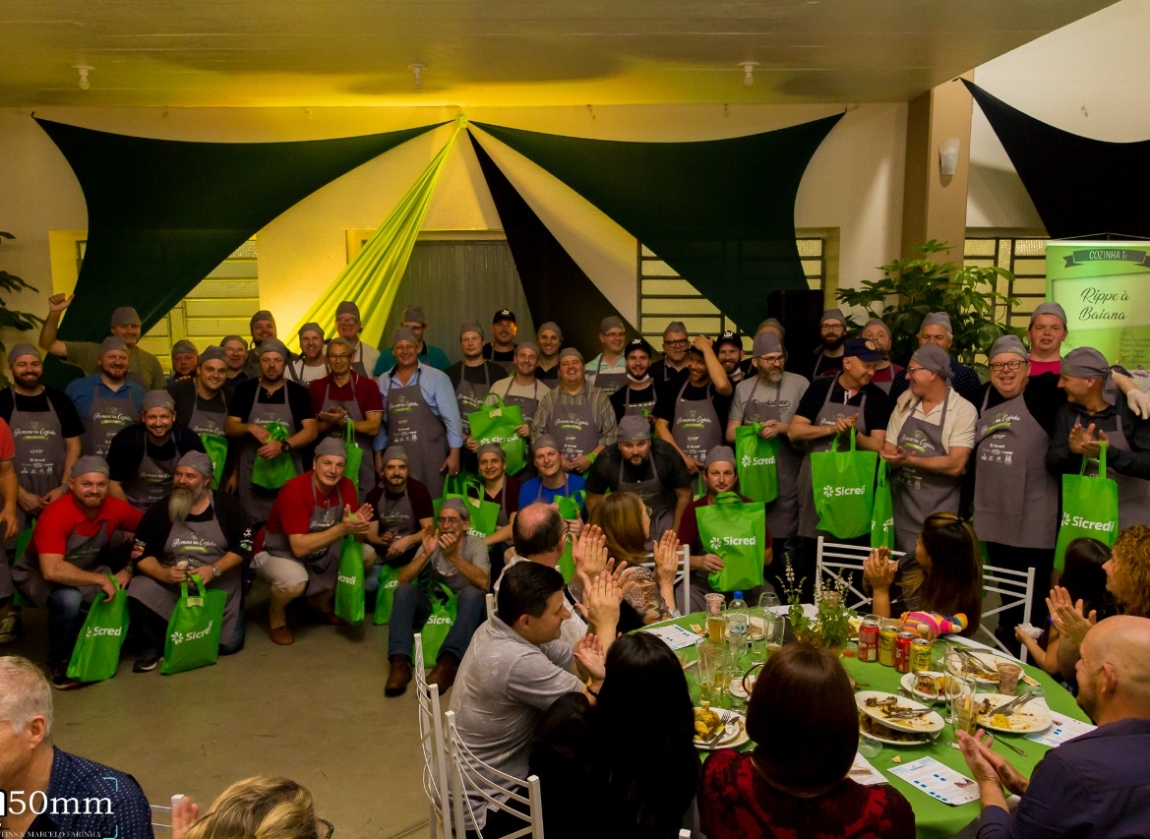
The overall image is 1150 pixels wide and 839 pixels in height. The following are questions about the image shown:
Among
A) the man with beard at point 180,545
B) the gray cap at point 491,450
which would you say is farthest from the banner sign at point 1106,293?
the man with beard at point 180,545

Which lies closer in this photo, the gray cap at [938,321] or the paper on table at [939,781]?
the paper on table at [939,781]

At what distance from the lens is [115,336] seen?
17.7 feet

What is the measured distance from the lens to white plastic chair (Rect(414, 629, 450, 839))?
2281 millimetres

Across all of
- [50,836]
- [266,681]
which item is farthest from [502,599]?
[266,681]

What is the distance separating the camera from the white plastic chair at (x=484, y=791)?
1.91 meters

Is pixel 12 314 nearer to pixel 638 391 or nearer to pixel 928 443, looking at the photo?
pixel 638 391

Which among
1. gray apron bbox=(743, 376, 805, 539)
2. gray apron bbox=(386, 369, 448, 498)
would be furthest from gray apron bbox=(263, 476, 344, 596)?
gray apron bbox=(743, 376, 805, 539)

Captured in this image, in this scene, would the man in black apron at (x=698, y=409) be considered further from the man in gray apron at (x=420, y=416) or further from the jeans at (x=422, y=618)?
the jeans at (x=422, y=618)

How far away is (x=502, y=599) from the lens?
2.42m

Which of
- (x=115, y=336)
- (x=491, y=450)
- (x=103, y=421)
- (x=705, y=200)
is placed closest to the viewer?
(x=491, y=450)

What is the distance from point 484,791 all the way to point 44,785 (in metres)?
0.94

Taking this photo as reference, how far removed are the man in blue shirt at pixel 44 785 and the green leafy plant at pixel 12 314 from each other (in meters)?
5.39

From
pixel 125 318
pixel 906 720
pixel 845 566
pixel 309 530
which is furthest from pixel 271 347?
pixel 906 720

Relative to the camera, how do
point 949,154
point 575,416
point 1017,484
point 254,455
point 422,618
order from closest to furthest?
point 1017,484
point 422,618
point 575,416
point 254,455
point 949,154
